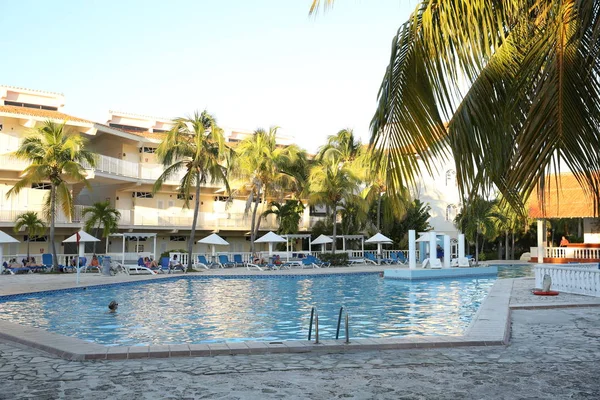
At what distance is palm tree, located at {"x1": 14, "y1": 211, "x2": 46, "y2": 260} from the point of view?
2830cm

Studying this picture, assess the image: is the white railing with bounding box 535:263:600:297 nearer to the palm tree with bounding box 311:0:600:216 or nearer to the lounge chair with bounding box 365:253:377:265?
the palm tree with bounding box 311:0:600:216

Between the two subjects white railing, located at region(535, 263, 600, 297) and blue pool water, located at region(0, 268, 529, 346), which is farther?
white railing, located at region(535, 263, 600, 297)

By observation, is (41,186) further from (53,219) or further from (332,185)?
(332,185)

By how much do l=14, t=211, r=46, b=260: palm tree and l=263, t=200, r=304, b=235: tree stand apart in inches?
553

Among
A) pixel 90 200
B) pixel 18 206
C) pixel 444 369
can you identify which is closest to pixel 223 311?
pixel 444 369

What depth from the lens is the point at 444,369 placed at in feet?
23.5

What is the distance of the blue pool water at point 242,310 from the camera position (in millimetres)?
11820

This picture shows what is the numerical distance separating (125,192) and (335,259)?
14.3m

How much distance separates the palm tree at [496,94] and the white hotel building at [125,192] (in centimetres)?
2620

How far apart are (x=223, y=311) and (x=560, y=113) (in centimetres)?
Answer: 1304

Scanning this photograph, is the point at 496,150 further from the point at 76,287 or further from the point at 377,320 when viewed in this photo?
the point at 76,287

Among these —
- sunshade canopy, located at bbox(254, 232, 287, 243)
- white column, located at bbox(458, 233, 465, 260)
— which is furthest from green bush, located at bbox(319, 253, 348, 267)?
white column, located at bbox(458, 233, 465, 260)

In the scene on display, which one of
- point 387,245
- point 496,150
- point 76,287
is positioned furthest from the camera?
point 387,245

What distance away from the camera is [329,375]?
688 cm
